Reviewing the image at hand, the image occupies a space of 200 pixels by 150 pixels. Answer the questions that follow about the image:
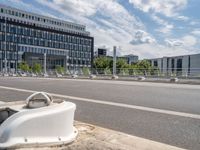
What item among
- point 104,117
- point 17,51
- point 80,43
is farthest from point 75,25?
point 104,117

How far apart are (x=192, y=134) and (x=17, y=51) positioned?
105732 mm

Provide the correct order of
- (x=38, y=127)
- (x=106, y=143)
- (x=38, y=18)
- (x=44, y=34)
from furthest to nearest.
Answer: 1. (x=38, y=18)
2. (x=44, y=34)
3. (x=106, y=143)
4. (x=38, y=127)

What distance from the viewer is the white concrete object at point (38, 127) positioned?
401 cm

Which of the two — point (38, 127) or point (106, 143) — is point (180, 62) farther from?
point (38, 127)

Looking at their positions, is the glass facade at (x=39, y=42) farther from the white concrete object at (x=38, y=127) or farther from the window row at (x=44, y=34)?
the white concrete object at (x=38, y=127)

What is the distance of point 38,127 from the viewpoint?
14.0 ft

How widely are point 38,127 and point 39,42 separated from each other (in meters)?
113

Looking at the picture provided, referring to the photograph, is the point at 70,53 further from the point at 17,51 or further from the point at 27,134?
the point at 27,134

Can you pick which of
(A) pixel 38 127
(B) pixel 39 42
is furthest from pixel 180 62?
(A) pixel 38 127

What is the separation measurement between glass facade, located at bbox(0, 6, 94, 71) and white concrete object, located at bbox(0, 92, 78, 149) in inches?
3659

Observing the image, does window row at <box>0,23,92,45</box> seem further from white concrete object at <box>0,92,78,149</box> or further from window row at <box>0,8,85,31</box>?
white concrete object at <box>0,92,78,149</box>

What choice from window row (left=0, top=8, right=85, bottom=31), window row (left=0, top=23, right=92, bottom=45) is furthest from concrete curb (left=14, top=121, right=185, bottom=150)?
window row (left=0, top=8, right=85, bottom=31)

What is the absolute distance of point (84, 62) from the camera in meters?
132

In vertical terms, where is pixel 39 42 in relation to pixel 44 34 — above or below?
below
